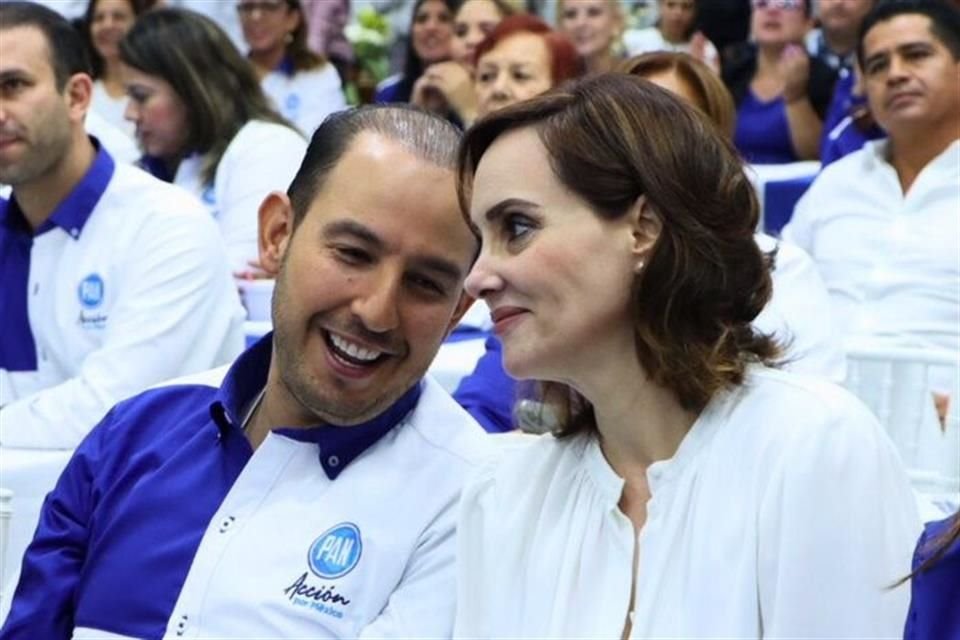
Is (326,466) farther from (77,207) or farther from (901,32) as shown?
(901,32)

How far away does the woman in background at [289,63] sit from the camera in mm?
7586

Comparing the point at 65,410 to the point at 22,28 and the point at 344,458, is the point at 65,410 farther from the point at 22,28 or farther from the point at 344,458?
the point at 344,458

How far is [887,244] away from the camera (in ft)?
14.7

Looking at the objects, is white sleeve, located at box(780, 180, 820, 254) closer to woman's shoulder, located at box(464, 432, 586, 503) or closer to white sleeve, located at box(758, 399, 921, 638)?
woman's shoulder, located at box(464, 432, 586, 503)

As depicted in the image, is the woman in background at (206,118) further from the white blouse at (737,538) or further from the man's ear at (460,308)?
the white blouse at (737,538)

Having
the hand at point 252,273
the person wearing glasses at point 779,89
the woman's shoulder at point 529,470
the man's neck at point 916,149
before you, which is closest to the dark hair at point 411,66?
the person wearing glasses at point 779,89

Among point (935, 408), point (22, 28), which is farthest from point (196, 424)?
point (22, 28)

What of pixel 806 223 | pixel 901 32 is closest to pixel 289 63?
pixel 806 223

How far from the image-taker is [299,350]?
2.03 meters

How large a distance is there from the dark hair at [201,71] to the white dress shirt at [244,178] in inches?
1.4

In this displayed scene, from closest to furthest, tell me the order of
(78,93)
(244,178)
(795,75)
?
(78,93) → (244,178) → (795,75)

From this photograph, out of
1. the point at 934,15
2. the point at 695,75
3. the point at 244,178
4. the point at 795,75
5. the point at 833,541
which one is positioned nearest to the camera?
the point at 833,541

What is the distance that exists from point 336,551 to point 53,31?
2.19 metres

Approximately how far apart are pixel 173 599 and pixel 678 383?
2.04 feet
